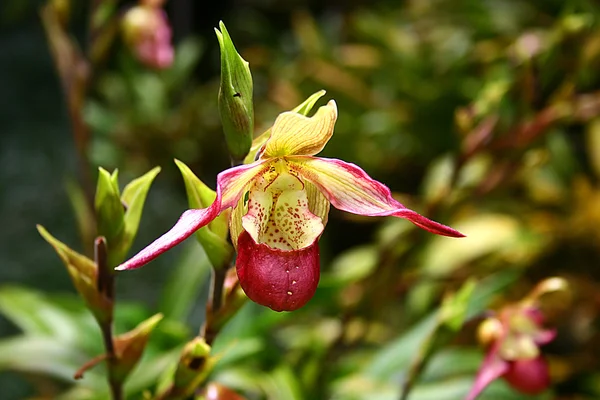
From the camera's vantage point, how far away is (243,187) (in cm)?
40

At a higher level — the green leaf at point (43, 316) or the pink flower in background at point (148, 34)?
the pink flower in background at point (148, 34)

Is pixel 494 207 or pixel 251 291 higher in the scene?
pixel 251 291

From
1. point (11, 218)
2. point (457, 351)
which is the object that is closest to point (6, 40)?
point (11, 218)

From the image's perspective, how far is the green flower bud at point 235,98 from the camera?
36 centimetres

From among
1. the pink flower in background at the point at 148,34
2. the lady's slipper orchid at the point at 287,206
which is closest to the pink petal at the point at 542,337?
the lady's slipper orchid at the point at 287,206

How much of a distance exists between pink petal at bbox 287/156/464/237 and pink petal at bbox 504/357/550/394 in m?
0.36

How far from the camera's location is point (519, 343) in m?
0.65

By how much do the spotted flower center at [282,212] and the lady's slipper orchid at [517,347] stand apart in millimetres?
318

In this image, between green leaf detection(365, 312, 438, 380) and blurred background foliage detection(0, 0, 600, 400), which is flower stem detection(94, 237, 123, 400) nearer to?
blurred background foliage detection(0, 0, 600, 400)

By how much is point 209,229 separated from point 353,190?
0.11 metres

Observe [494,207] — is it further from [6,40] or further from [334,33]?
[6,40]

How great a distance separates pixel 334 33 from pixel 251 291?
203 centimetres

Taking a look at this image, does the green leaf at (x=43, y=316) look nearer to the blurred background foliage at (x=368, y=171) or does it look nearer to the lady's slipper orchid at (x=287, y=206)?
the blurred background foliage at (x=368, y=171)

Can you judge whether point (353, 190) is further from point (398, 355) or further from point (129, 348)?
point (398, 355)
